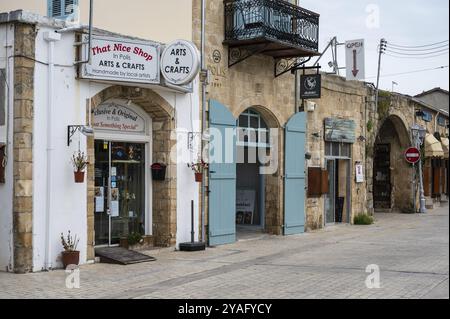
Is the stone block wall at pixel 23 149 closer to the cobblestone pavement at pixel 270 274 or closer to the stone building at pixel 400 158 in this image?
the cobblestone pavement at pixel 270 274

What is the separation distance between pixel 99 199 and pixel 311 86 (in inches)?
275

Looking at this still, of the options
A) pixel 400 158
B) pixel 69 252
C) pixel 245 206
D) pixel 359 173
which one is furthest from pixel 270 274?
pixel 400 158

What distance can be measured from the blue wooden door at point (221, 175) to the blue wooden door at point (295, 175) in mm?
2225

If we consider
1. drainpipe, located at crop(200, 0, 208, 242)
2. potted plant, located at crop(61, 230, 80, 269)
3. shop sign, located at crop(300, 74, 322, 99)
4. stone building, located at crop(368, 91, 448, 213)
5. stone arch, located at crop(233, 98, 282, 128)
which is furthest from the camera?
stone building, located at crop(368, 91, 448, 213)

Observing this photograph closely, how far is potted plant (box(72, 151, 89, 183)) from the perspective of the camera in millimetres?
11094

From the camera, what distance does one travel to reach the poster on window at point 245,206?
57.3 ft

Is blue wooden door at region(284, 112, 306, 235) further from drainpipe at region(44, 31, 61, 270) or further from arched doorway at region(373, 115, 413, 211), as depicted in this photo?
arched doorway at region(373, 115, 413, 211)

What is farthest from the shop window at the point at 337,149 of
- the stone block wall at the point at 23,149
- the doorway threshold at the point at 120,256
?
the stone block wall at the point at 23,149

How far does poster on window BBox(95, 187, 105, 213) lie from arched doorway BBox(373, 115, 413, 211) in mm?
16062

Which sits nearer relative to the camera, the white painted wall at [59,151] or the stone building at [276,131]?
the white painted wall at [59,151]

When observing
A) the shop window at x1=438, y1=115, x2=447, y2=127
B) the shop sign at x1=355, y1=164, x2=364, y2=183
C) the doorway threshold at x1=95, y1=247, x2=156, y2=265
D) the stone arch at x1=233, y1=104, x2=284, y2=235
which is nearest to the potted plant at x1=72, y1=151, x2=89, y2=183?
the doorway threshold at x1=95, y1=247, x2=156, y2=265

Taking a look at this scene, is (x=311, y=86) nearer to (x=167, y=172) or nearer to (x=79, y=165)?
(x=167, y=172)
